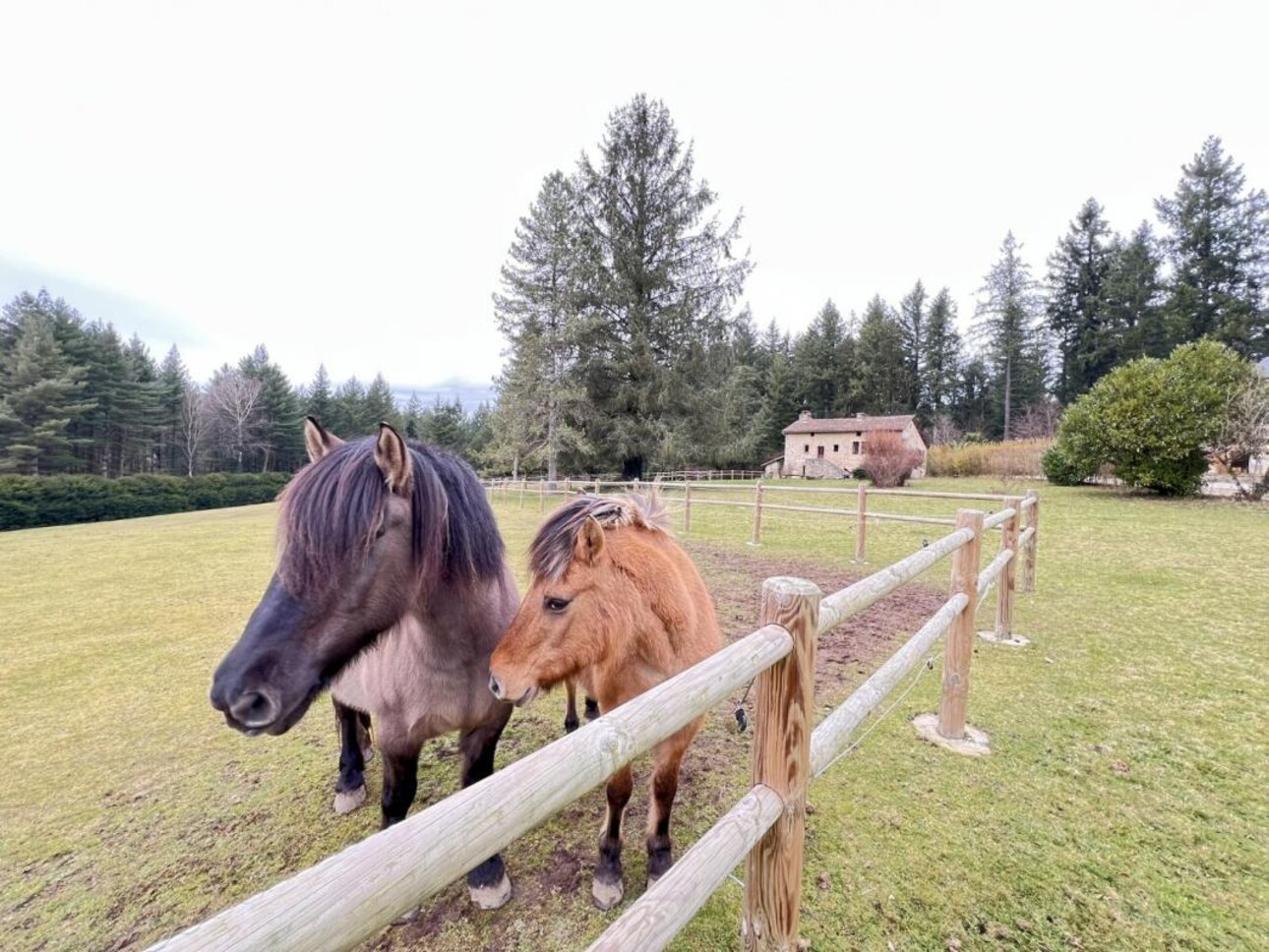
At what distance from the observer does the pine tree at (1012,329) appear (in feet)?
114

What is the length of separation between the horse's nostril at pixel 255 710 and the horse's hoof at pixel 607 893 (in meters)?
1.39

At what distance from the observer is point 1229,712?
10.4ft

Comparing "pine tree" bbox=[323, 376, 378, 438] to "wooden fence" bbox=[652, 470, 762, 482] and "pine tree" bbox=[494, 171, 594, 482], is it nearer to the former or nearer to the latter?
"pine tree" bbox=[494, 171, 594, 482]

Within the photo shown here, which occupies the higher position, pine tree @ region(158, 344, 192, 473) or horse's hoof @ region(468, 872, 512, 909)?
pine tree @ region(158, 344, 192, 473)

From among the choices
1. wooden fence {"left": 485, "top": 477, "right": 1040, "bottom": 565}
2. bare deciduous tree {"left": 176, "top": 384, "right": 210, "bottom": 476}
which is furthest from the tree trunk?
bare deciduous tree {"left": 176, "top": 384, "right": 210, "bottom": 476}

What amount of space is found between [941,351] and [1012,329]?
5.32 metres

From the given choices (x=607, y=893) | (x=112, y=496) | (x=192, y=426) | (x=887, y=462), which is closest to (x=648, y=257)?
(x=887, y=462)

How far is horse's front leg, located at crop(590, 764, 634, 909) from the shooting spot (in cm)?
187

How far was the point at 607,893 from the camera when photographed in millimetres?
1881

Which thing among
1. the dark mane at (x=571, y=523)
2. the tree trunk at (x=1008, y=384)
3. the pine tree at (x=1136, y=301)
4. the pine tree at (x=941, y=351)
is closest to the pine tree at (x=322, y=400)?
the dark mane at (x=571, y=523)

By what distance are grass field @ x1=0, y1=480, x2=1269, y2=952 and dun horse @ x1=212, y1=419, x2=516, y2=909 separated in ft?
2.57

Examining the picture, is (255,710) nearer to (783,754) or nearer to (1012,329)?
(783,754)

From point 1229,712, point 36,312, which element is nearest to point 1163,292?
point 1229,712

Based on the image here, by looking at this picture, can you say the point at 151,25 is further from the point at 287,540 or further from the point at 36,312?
the point at 36,312
